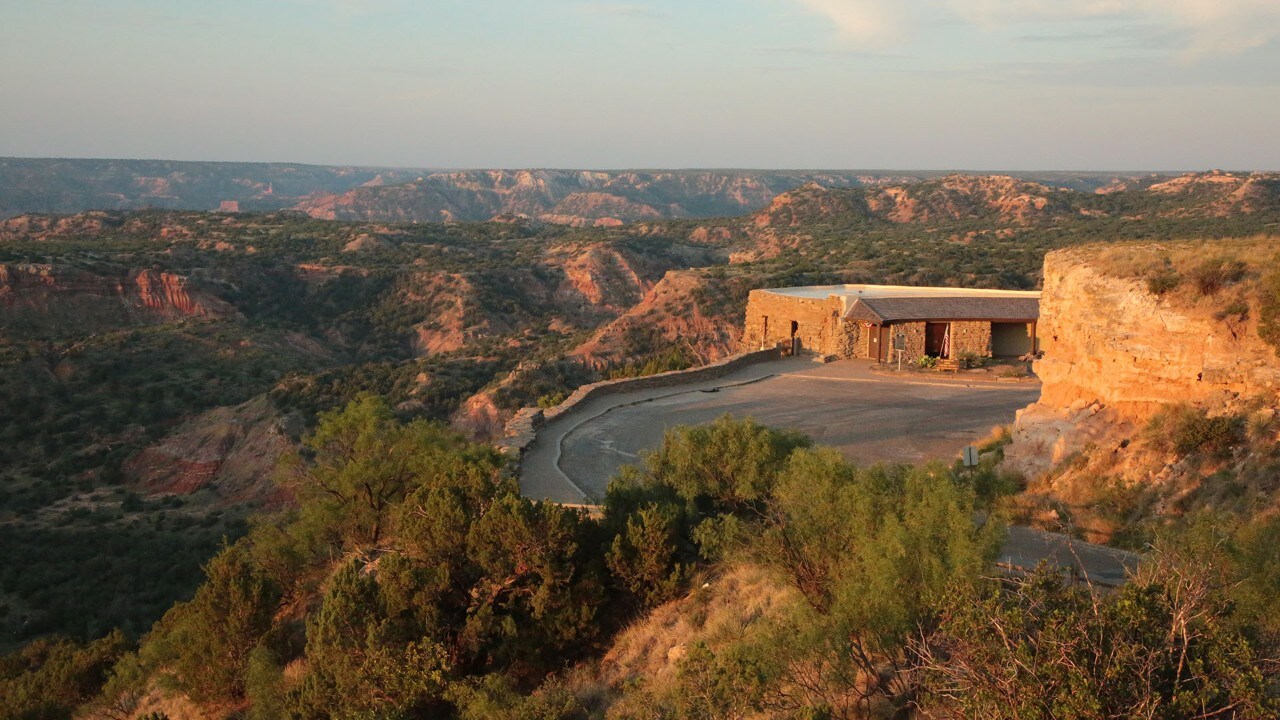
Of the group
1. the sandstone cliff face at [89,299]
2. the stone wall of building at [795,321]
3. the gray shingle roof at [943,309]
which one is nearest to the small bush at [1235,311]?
the gray shingle roof at [943,309]

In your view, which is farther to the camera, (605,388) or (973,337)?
(973,337)

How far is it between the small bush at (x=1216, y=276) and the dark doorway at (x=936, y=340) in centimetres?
1204

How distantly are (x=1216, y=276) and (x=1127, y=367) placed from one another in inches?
52.2

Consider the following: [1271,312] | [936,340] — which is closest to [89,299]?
[936,340]

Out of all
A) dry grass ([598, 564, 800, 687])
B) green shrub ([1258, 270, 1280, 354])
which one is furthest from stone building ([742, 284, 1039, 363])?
dry grass ([598, 564, 800, 687])

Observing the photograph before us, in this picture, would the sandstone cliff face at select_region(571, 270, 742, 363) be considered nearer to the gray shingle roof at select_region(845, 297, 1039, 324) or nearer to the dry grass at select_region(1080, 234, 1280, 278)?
the gray shingle roof at select_region(845, 297, 1039, 324)

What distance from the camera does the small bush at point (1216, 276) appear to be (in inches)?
406

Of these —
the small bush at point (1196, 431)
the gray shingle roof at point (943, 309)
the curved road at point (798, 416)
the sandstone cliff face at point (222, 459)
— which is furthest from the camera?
the sandstone cliff face at point (222, 459)

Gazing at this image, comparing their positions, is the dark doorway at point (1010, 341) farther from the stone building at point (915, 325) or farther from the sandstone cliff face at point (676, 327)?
the sandstone cliff face at point (676, 327)

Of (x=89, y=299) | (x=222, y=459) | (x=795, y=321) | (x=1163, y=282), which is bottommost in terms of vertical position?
(x=222, y=459)

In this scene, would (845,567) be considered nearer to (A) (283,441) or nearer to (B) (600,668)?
(B) (600,668)

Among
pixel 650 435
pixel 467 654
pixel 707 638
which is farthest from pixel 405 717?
pixel 650 435

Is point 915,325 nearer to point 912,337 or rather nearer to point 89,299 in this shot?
point 912,337

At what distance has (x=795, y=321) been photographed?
80.2 ft
